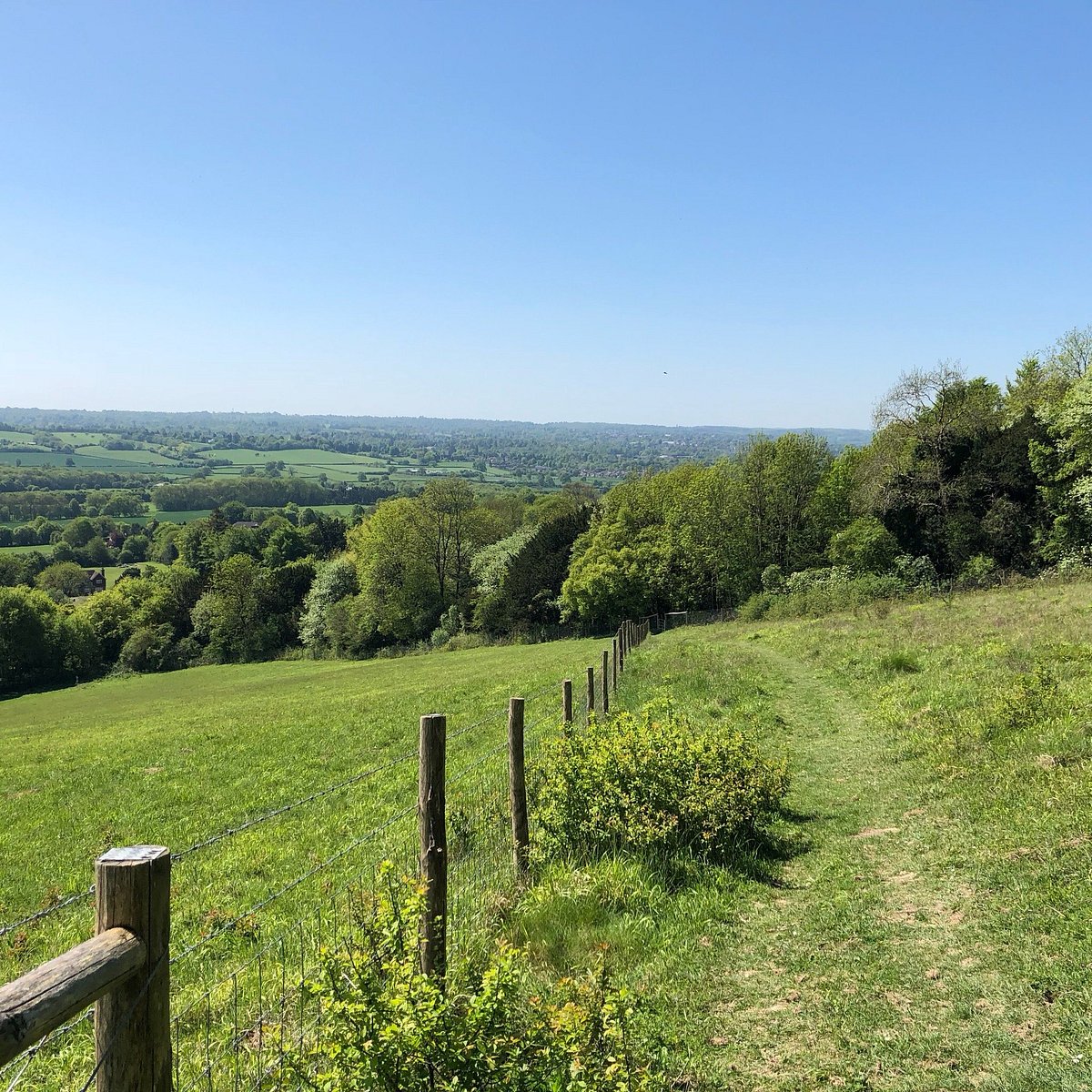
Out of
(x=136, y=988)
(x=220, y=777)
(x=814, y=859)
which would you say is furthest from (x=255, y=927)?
(x=220, y=777)

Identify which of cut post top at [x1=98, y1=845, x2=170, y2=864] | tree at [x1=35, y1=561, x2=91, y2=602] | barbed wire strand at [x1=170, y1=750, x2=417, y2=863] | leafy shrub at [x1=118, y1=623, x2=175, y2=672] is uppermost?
cut post top at [x1=98, y1=845, x2=170, y2=864]

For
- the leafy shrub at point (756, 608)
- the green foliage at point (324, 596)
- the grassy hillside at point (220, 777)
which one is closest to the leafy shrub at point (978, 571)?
the leafy shrub at point (756, 608)

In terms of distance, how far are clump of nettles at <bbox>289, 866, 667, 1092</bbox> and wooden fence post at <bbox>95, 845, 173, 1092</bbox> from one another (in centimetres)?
100

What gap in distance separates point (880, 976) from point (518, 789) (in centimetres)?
338

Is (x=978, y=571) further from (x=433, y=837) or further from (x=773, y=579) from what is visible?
(x=433, y=837)

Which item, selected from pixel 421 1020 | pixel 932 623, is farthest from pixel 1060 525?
pixel 421 1020

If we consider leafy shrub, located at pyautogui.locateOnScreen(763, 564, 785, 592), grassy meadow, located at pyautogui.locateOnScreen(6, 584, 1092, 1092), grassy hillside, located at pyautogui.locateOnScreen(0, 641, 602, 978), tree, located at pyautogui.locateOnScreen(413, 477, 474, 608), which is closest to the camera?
grassy meadow, located at pyautogui.locateOnScreen(6, 584, 1092, 1092)

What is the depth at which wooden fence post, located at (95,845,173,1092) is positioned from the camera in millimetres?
2566

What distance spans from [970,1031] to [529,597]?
55680 mm

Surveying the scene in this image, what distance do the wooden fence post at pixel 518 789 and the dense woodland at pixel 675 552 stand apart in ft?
116

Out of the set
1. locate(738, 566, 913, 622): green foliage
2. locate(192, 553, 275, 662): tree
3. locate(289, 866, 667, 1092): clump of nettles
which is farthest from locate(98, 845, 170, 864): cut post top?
locate(192, 553, 275, 662): tree

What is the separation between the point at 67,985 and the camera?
2246 mm

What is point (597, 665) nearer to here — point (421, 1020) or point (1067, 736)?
point (1067, 736)

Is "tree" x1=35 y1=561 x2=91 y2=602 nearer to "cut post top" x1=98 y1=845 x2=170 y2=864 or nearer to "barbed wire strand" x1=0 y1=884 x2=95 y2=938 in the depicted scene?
"barbed wire strand" x1=0 y1=884 x2=95 y2=938
